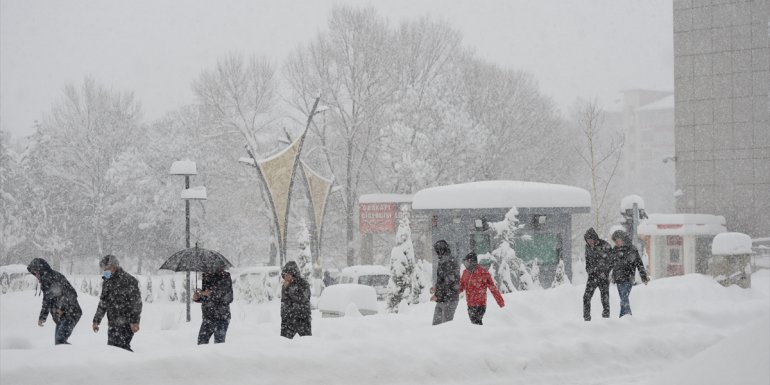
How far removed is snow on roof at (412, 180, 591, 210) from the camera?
23797mm

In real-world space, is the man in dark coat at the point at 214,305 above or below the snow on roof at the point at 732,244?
below

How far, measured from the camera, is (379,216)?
131 ft

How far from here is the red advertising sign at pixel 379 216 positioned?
3974cm

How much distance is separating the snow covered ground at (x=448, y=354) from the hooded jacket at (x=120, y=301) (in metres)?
0.46

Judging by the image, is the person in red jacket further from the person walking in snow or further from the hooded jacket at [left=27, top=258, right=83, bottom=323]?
the hooded jacket at [left=27, top=258, right=83, bottom=323]

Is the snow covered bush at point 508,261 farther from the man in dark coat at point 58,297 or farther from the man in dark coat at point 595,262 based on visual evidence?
the man in dark coat at point 58,297

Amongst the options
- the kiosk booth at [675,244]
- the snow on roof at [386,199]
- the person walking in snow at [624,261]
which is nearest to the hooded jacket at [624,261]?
the person walking in snow at [624,261]

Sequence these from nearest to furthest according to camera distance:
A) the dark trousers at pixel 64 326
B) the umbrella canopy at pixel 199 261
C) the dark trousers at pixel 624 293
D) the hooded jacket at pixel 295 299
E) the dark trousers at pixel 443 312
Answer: the dark trousers at pixel 64 326, the hooded jacket at pixel 295 299, the umbrella canopy at pixel 199 261, the dark trousers at pixel 443 312, the dark trousers at pixel 624 293

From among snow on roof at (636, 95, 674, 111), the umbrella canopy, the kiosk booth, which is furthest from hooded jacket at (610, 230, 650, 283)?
snow on roof at (636, 95, 674, 111)

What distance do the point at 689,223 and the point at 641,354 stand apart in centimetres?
2821

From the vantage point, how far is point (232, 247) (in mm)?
54750

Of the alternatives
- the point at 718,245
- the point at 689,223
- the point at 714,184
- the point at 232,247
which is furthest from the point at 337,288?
the point at 232,247

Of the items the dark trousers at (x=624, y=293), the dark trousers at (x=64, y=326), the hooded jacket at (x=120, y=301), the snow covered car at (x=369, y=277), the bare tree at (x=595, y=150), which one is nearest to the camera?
the hooded jacket at (x=120, y=301)

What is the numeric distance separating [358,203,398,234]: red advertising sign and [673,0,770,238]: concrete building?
14172 millimetres
